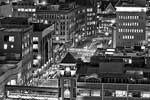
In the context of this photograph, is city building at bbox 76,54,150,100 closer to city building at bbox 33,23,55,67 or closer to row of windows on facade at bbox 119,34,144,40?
city building at bbox 33,23,55,67

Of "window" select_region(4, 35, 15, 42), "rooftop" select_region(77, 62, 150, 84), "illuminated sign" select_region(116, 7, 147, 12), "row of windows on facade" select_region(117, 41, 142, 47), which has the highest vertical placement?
"illuminated sign" select_region(116, 7, 147, 12)

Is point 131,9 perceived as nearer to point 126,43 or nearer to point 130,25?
point 130,25

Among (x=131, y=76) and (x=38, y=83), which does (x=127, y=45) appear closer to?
(x=38, y=83)

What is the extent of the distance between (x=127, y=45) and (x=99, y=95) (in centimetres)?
8549

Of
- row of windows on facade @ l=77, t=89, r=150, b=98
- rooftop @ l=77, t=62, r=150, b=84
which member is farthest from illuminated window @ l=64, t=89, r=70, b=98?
rooftop @ l=77, t=62, r=150, b=84

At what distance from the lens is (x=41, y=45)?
561 ft

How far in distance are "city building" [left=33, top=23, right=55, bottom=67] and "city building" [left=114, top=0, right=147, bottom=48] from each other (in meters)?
27.1

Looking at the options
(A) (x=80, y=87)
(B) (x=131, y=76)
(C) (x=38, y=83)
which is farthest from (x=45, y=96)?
(C) (x=38, y=83)

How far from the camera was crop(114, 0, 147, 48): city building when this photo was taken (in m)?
188

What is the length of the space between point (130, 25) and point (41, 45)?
126ft

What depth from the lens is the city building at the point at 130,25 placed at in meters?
188

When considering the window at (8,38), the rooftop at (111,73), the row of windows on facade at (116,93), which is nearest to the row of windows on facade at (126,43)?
the window at (8,38)

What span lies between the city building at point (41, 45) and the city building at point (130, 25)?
27.1m

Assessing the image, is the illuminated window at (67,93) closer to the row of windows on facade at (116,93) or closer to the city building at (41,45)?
the row of windows on facade at (116,93)
